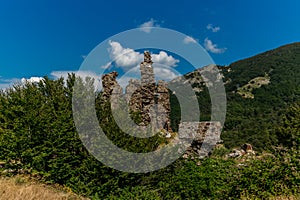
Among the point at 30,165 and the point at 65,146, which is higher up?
the point at 65,146

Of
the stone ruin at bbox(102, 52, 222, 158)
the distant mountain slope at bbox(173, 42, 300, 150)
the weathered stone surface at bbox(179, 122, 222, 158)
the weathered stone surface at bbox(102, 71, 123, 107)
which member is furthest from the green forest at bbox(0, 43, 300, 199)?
the distant mountain slope at bbox(173, 42, 300, 150)

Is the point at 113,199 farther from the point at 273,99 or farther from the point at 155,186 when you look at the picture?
the point at 273,99

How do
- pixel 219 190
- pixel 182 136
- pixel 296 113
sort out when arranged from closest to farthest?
pixel 219 190 < pixel 182 136 < pixel 296 113

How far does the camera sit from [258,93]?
283ft

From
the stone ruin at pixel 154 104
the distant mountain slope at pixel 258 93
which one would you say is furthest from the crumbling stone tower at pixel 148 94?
the distant mountain slope at pixel 258 93

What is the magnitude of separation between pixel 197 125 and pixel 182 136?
1479mm

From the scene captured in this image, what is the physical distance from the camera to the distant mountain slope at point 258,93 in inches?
2275

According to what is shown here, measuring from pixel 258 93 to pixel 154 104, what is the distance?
247ft

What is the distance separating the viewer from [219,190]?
862cm

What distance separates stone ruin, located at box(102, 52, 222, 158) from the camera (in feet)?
55.2

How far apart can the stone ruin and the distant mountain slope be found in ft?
76.6

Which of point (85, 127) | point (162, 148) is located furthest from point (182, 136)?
point (85, 127)

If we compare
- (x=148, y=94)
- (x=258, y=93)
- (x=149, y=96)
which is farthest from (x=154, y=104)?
(x=258, y=93)

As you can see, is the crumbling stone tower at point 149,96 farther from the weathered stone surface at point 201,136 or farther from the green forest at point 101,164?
the green forest at point 101,164
